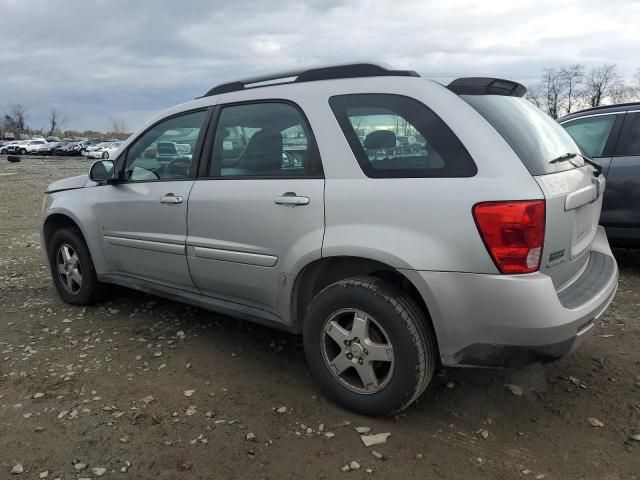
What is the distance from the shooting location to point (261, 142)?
3211mm

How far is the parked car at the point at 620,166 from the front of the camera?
501 cm

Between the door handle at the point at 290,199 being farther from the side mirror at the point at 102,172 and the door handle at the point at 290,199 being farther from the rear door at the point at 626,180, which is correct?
the rear door at the point at 626,180

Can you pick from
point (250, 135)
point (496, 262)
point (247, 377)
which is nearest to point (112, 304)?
point (247, 377)

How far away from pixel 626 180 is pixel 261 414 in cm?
416

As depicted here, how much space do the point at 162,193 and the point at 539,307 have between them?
8.24 feet

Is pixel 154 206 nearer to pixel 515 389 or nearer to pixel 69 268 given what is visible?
pixel 69 268

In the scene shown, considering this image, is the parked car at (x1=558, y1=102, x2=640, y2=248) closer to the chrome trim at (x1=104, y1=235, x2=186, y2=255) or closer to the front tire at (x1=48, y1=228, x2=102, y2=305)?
the chrome trim at (x1=104, y1=235, x2=186, y2=255)

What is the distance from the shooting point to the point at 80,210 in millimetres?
4344

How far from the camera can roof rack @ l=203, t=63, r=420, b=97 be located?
9.14 ft

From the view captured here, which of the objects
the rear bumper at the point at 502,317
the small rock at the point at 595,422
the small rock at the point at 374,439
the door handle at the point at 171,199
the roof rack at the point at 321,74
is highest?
the roof rack at the point at 321,74

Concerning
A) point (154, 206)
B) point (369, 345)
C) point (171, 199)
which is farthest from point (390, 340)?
point (154, 206)

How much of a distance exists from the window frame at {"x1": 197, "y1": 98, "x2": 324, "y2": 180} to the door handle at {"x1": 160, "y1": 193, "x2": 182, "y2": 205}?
7.8 inches

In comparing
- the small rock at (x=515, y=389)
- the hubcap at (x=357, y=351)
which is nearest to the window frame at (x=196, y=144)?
the hubcap at (x=357, y=351)

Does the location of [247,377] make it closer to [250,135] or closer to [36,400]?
[36,400]
